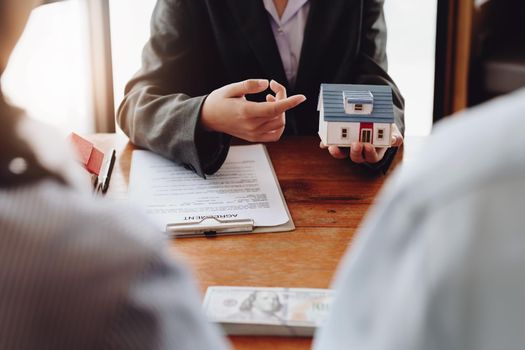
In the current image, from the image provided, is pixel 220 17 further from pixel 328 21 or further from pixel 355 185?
pixel 355 185

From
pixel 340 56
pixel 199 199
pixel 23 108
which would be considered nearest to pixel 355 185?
pixel 199 199

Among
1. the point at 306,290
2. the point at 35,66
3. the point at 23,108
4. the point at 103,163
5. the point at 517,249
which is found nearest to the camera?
the point at 517,249

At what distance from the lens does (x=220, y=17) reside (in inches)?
56.8

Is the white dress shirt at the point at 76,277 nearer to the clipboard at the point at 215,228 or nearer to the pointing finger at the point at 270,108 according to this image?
the clipboard at the point at 215,228

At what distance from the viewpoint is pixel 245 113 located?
3.71ft

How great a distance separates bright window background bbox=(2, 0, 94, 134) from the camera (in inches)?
89.7

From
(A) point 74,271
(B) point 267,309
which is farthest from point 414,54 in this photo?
(A) point 74,271

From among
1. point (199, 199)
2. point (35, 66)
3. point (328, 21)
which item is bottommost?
point (35, 66)

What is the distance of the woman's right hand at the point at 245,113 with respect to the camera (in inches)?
43.9

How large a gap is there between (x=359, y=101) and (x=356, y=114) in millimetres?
20

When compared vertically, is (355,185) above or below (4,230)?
below

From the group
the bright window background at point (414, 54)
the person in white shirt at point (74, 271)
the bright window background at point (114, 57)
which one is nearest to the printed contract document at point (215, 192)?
the person in white shirt at point (74, 271)

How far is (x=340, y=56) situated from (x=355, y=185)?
48 centimetres

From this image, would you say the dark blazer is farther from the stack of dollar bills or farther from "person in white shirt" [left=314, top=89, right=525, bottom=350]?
"person in white shirt" [left=314, top=89, right=525, bottom=350]
